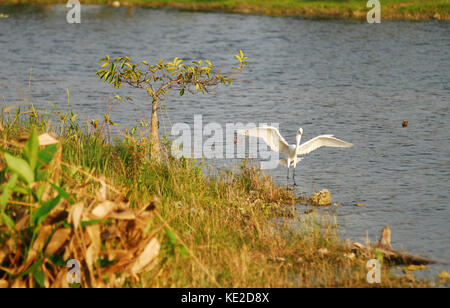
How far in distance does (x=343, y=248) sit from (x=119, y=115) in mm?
11787

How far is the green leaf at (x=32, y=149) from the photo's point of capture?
18.4ft

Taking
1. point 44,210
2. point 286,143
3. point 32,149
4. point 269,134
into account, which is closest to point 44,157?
point 32,149

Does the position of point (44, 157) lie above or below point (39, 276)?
above

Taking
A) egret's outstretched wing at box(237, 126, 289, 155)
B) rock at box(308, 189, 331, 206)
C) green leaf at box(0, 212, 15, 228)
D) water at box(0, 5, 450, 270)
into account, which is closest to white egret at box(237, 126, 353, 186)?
egret's outstretched wing at box(237, 126, 289, 155)

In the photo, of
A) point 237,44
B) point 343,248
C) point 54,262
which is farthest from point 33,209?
point 237,44

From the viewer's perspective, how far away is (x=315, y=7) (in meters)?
44.7

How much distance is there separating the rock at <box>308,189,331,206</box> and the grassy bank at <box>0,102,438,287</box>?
416 mm

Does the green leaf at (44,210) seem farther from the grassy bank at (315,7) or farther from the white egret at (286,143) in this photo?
the grassy bank at (315,7)

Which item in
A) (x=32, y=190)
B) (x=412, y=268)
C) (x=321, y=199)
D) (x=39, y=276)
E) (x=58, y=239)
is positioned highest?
(x=32, y=190)

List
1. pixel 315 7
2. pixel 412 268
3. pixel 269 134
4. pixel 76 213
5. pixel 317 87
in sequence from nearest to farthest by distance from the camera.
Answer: pixel 76 213
pixel 412 268
pixel 269 134
pixel 317 87
pixel 315 7

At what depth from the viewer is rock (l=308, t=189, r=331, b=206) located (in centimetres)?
1171

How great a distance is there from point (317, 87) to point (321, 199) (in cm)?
1434

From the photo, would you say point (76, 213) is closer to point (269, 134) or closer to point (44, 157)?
point (44, 157)

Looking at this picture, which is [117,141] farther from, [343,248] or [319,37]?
[319,37]
